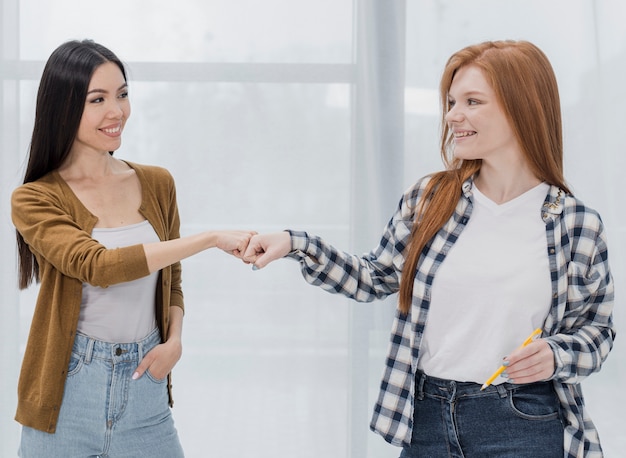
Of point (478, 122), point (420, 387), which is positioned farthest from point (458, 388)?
point (478, 122)

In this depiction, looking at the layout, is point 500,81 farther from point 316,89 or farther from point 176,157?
point 176,157

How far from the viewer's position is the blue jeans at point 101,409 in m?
1.59

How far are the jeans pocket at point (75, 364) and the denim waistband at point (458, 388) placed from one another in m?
0.75

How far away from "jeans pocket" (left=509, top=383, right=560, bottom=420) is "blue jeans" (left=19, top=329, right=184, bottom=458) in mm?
823

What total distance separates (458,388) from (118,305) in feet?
2.57

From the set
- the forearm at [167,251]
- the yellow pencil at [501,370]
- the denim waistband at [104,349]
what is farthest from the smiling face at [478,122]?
the denim waistband at [104,349]

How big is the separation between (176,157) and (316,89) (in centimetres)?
55

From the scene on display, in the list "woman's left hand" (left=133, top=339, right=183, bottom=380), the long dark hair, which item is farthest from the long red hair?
the long dark hair

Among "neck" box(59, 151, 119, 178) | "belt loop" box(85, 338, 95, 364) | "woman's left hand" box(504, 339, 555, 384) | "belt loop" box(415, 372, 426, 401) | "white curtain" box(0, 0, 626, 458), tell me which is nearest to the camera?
"woman's left hand" box(504, 339, 555, 384)

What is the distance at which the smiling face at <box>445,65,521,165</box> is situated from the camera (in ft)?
5.05

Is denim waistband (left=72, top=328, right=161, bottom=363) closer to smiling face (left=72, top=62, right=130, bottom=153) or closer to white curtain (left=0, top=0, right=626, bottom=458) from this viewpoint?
smiling face (left=72, top=62, right=130, bottom=153)

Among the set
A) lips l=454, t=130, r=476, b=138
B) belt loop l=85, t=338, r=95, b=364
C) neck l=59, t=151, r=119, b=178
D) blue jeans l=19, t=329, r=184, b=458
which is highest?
lips l=454, t=130, r=476, b=138

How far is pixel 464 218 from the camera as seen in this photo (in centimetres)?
157

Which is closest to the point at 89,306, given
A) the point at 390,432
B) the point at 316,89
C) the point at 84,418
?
the point at 84,418
